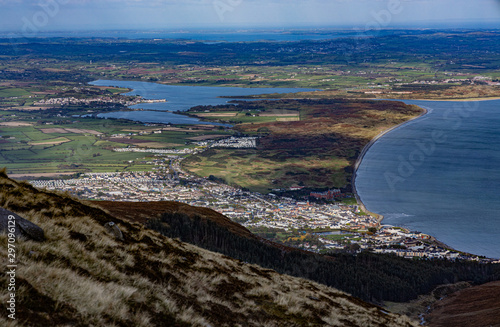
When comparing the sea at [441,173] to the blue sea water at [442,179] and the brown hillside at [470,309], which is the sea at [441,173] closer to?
the blue sea water at [442,179]

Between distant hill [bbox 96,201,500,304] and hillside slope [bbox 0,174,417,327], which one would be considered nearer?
hillside slope [bbox 0,174,417,327]

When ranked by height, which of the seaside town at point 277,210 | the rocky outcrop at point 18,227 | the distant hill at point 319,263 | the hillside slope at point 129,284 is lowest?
the seaside town at point 277,210

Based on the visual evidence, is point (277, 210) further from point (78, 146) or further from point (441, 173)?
point (78, 146)

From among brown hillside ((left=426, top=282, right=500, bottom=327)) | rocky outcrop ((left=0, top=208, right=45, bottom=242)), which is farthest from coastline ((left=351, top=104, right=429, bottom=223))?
rocky outcrop ((left=0, top=208, right=45, bottom=242))

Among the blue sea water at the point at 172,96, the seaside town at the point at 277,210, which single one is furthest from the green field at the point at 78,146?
the blue sea water at the point at 172,96

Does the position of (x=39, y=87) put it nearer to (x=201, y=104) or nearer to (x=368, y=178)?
(x=201, y=104)

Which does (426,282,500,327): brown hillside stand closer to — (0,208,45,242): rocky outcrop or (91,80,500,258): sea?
(91,80,500,258): sea

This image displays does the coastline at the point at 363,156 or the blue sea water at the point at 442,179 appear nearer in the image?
the blue sea water at the point at 442,179
